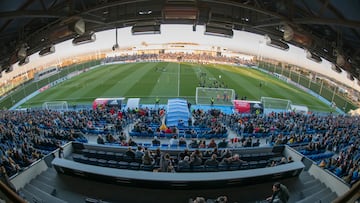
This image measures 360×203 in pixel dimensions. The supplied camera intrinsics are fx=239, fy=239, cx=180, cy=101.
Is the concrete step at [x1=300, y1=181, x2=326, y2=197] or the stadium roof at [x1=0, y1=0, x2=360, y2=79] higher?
the stadium roof at [x1=0, y1=0, x2=360, y2=79]

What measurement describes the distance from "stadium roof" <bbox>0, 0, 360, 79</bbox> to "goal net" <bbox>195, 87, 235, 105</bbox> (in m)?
20.4

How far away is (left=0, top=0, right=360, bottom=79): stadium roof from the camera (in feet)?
15.6

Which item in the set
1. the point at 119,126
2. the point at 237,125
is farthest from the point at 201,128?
the point at 119,126

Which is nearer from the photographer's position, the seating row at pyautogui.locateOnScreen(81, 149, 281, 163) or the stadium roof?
the stadium roof

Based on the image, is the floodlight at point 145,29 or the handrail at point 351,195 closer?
the handrail at point 351,195

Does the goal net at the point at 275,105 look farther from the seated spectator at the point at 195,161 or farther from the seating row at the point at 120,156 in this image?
the seated spectator at the point at 195,161

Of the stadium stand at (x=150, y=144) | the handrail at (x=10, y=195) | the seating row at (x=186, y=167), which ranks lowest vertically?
the stadium stand at (x=150, y=144)

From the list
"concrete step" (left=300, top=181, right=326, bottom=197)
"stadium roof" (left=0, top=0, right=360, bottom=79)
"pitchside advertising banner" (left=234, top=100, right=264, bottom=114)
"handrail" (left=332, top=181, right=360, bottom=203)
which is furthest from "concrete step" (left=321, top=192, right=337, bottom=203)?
"pitchside advertising banner" (left=234, top=100, right=264, bottom=114)

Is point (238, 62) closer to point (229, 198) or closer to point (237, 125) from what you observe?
point (237, 125)

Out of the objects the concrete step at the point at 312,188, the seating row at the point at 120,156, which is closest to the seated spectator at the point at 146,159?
the seating row at the point at 120,156

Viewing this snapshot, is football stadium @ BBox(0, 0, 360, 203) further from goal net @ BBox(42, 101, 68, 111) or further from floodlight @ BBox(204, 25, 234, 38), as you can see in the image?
goal net @ BBox(42, 101, 68, 111)

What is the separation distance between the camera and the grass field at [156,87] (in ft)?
101

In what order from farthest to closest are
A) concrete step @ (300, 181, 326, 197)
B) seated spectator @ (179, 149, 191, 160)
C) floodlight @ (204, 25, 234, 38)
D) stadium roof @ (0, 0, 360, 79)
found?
seated spectator @ (179, 149, 191, 160) < floodlight @ (204, 25, 234, 38) < concrete step @ (300, 181, 326, 197) < stadium roof @ (0, 0, 360, 79)

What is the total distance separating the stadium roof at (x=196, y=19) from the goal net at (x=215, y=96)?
20.4 meters
